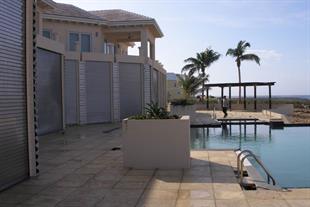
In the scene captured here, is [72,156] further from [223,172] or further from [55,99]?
[55,99]

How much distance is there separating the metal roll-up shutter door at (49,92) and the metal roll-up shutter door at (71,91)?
262cm

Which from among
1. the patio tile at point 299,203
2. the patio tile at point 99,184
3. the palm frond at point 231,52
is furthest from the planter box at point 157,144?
the palm frond at point 231,52

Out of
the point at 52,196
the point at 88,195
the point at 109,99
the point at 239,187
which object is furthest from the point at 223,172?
the point at 109,99

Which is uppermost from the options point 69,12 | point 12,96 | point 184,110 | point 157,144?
point 69,12

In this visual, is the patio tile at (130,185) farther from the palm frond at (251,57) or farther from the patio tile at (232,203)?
the palm frond at (251,57)

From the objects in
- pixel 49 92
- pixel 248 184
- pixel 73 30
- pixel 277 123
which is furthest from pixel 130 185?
pixel 73 30

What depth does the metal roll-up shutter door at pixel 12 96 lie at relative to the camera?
7.03 meters

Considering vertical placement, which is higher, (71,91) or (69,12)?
(69,12)

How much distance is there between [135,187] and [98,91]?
15469 millimetres

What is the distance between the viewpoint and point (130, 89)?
933 inches

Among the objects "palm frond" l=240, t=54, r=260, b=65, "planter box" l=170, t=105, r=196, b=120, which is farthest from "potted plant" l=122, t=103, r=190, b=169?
"palm frond" l=240, t=54, r=260, b=65

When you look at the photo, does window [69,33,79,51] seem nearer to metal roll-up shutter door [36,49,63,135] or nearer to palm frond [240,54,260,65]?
metal roll-up shutter door [36,49,63,135]

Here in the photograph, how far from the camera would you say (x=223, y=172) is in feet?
27.3

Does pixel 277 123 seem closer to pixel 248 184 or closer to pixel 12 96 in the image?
pixel 248 184
